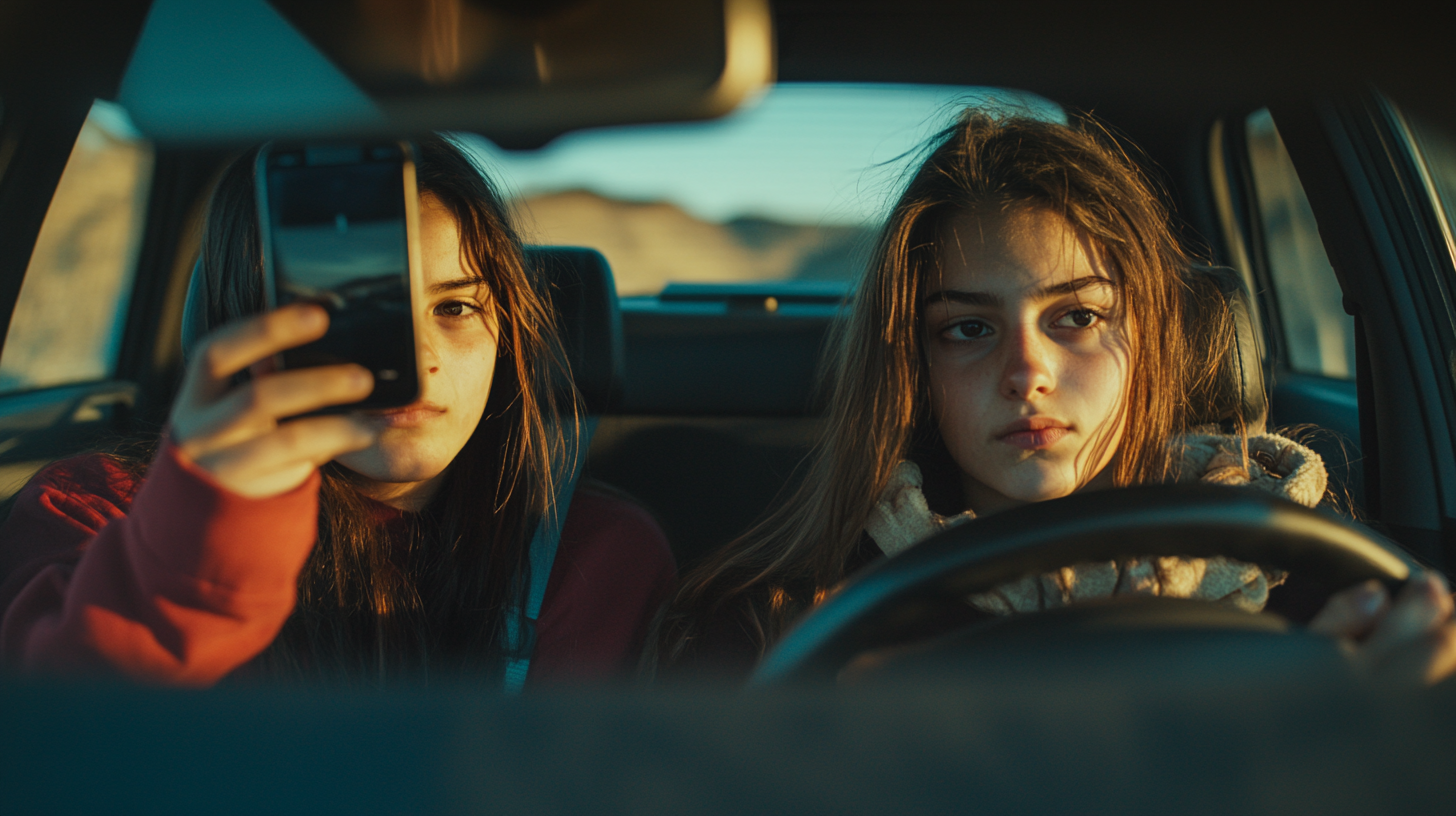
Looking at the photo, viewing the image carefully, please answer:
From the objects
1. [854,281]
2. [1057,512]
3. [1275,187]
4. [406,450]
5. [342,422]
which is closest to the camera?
[1057,512]

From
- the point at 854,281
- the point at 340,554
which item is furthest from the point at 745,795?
the point at 854,281

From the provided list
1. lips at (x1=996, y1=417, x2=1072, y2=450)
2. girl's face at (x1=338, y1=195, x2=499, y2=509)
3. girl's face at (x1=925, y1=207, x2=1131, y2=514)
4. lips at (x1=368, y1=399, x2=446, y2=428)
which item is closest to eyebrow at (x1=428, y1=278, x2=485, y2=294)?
girl's face at (x1=338, y1=195, x2=499, y2=509)

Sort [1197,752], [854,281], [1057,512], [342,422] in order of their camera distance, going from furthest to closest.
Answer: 1. [854,281]
2. [342,422]
3. [1057,512]
4. [1197,752]

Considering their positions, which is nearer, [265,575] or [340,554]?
[265,575]

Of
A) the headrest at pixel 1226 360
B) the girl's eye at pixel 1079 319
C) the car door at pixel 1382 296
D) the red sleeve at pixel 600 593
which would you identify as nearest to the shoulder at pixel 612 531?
the red sleeve at pixel 600 593

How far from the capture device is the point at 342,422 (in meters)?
0.85

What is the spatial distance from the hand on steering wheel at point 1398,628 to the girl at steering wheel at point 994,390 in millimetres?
428

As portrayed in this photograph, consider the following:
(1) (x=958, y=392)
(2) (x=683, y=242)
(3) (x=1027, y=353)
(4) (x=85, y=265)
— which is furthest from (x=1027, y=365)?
(2) (x=683, y=242)

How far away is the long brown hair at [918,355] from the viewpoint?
1417 millimetres

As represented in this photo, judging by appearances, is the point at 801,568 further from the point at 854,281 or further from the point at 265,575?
the point at 265,575

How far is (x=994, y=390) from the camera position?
1.35 metres

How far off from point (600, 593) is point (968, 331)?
0.69 metres

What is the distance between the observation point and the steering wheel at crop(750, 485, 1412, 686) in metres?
0.72

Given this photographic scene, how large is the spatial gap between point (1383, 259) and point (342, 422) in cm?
150
